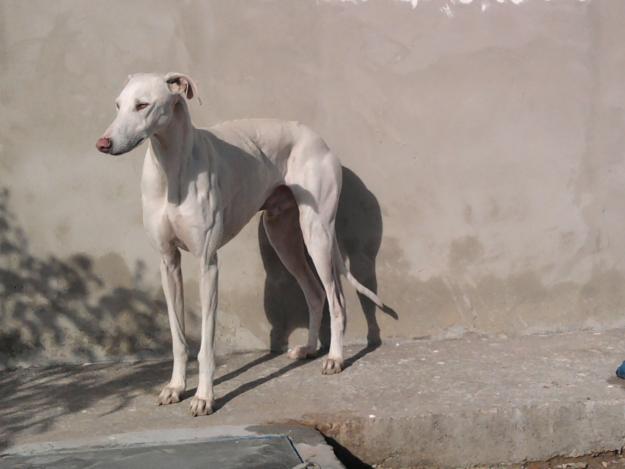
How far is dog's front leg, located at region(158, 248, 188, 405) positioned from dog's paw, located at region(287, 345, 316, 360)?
2.89 feet

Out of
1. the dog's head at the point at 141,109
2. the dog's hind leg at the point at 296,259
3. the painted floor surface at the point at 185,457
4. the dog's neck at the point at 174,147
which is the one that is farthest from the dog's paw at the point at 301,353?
the dog's head at the point at 141,109

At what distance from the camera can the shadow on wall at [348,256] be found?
612 centimetres

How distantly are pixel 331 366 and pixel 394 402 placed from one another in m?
0.66

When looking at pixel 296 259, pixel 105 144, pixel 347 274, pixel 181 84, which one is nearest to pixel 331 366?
pixel 347 274

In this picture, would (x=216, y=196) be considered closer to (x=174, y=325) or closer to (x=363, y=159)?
(x=174, y=325)

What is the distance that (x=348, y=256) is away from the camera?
6.18 meters

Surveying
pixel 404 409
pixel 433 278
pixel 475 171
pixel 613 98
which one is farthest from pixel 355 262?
pixel 613 98

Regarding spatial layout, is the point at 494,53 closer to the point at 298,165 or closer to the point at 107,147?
the point at 298,165

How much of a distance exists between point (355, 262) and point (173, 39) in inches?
67.4

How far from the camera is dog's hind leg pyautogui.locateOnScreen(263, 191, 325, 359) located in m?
5.94

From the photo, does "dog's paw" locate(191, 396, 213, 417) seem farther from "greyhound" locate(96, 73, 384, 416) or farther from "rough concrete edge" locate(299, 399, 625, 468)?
"rough concrete edge" locate(299, 399, 625, 468)

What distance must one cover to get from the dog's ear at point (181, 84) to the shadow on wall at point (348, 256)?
4.62ft

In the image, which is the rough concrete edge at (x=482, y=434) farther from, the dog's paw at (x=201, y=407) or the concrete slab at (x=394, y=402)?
the dog's paw at (x=201, y=407)

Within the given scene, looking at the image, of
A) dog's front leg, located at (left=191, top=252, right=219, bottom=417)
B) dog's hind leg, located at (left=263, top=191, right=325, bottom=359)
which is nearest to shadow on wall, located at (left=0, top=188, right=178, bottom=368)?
dog's hind leg, located at (left=263, top=191, right=325, bottom=359)
